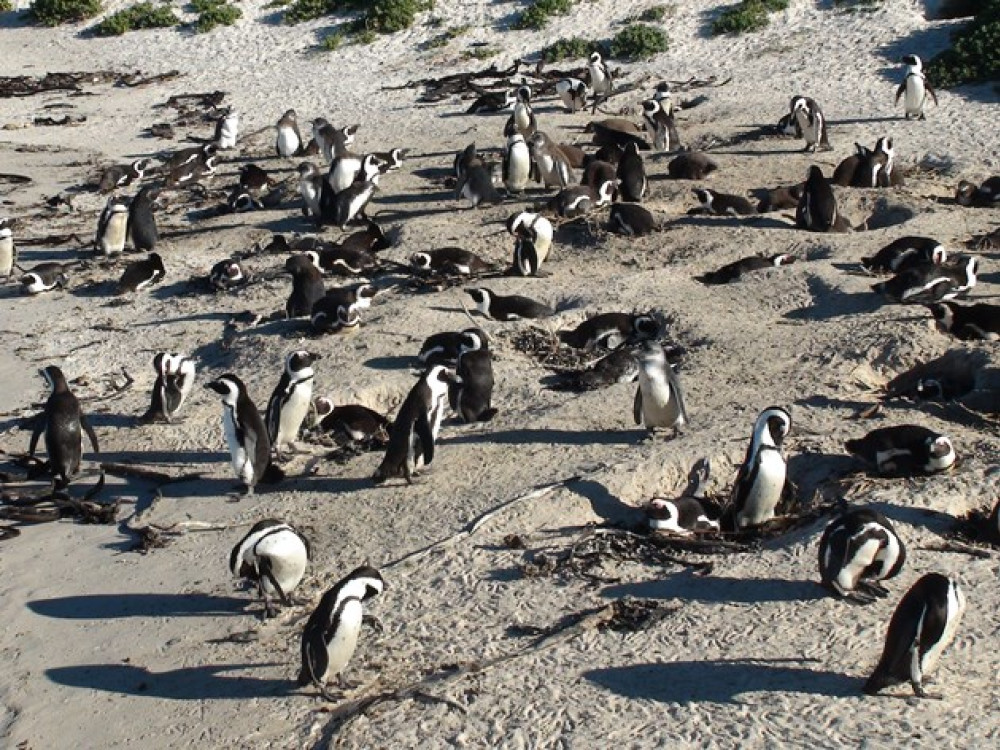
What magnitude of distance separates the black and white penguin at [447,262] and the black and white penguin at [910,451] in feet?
15.6

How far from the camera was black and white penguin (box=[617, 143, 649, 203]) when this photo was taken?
12.7m

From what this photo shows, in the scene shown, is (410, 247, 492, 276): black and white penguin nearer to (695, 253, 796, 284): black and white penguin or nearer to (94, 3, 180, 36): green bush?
(695, 253, 796, 284): black and white penguin

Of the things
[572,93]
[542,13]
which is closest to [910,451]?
[572,93]

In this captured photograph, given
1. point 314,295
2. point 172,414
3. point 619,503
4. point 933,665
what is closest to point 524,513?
point 619,503

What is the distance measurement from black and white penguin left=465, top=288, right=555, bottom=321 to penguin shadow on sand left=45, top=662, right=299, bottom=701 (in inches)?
177

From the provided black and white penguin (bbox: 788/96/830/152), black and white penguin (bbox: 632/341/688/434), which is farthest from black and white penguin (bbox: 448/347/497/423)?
black and white penguin (bbox: 788/96/830/152)

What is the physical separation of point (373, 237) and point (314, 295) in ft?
6.60

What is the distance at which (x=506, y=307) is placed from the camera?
9.92m

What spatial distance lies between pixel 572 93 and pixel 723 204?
520cm

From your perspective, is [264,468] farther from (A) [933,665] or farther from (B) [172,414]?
(A) [933,665]

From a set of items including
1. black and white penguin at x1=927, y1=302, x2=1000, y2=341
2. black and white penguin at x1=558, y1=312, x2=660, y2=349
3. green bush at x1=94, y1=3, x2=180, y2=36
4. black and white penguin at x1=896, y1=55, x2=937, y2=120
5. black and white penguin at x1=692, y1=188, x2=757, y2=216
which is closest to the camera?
black and white penguin at x1=927, y1=302, x2=1000, y2=341

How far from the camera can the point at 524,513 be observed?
6875mm

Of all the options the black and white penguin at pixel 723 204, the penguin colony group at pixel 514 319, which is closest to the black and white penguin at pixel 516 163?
the penguin colony group at pixel 514 319

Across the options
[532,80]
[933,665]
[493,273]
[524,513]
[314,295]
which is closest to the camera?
[933,665]
